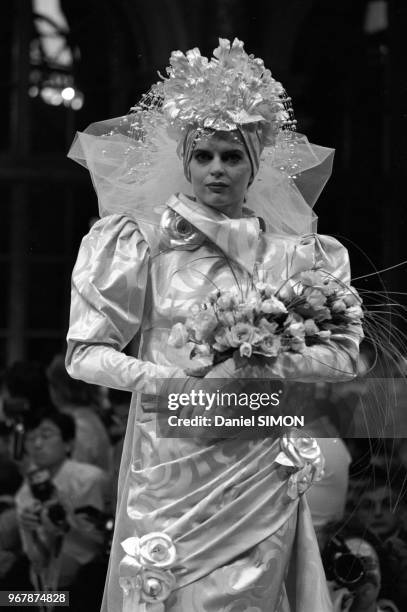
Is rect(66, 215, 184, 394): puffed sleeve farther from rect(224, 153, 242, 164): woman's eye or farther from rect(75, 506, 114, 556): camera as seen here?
rect(75, 506, 114, 556): camera

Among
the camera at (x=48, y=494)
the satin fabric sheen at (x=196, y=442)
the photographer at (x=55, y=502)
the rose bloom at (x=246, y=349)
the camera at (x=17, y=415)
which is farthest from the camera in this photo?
the camera at (x=17, y=415)

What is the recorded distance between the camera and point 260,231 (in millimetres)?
2879

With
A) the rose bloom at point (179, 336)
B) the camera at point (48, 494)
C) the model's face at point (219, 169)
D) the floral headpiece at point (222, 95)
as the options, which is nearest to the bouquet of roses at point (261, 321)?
the rose bloom at point (179, 336)

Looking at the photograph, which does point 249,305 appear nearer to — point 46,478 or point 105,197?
point 105,197

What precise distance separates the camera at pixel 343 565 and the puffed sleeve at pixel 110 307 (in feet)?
3.47

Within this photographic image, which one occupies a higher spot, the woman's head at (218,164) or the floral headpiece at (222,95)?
the floral headpiece at (222,95)

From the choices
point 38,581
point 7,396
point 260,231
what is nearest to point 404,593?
point 38,581

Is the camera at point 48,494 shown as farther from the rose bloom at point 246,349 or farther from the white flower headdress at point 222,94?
the rose bloom at point 246,349

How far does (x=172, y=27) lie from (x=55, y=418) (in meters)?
1.29

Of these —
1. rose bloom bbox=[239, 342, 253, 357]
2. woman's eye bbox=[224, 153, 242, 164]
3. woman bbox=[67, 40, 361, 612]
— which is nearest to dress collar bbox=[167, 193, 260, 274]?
woman bbox=[67, 40, 361, 612]

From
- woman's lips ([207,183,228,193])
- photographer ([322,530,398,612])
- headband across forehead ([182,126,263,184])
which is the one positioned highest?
headband across forehead ([182,126,263,184])

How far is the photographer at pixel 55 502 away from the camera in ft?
12.7

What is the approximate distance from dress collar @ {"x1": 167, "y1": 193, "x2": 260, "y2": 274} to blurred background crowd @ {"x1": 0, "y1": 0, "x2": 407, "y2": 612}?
0.43 m

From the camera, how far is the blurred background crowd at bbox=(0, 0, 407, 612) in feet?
11.7
